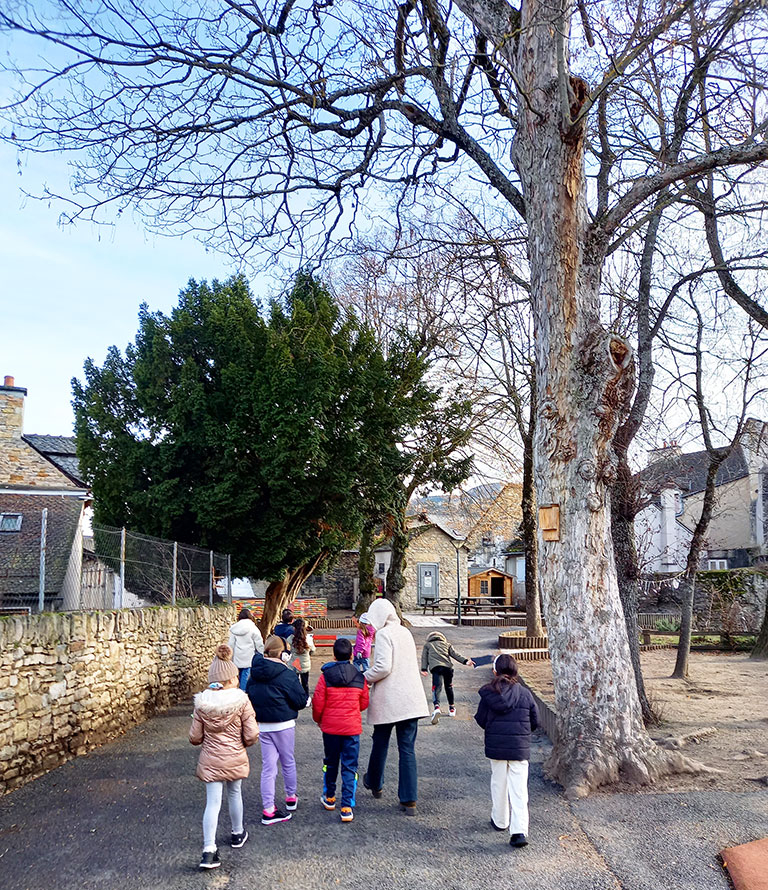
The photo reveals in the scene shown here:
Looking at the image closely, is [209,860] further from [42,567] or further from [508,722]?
[42,567]

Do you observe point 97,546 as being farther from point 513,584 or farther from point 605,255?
point 513,584

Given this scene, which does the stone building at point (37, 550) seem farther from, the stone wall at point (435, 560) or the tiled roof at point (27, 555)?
the stone wall at point (435, 560)

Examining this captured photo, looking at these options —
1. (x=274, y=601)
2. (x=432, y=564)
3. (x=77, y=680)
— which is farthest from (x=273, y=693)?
(x=432, y=564)

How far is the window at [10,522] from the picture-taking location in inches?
377

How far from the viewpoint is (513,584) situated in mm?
47250

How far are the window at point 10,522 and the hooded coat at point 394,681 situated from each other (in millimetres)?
5048

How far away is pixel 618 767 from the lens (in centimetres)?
750

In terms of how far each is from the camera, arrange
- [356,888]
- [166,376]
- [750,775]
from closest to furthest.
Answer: [356,888], [750,775], [166,376]

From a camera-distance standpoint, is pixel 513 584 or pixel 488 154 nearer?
pixel 488 154

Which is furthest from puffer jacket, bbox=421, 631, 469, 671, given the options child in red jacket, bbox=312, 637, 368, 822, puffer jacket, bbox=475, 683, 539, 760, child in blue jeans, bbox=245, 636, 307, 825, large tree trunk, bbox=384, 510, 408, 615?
large tree trunk, bbox=384, 510, 408, 615

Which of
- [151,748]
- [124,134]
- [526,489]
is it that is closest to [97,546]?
[151,748]

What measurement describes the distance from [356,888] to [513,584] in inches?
1699

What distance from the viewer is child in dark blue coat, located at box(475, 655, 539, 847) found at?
6.27 m

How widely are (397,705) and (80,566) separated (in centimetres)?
546
